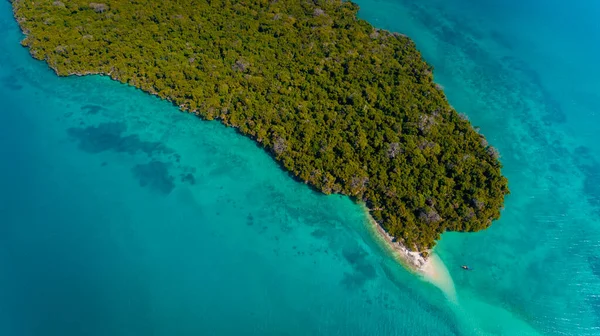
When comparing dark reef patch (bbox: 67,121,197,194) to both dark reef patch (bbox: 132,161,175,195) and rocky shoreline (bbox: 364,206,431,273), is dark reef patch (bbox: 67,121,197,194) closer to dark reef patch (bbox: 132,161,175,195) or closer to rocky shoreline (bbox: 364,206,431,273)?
dark reef patch (bbox: 132,161,175,195)

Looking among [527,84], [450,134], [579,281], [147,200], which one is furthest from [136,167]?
[527,84]

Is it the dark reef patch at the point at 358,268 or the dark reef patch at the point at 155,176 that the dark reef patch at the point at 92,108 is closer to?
the dark reef patch at the point at 155,176

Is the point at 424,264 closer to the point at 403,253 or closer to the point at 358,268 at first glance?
the point at 403,253

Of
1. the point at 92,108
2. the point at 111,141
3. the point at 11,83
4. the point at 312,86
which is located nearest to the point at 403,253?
the point at 312,86

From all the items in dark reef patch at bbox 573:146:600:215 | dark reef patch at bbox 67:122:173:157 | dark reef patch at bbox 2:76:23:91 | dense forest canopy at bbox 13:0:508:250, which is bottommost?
dark reef patch at bbox 2:76:23:91

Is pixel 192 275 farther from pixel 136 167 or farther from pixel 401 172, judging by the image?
pixel 401 172

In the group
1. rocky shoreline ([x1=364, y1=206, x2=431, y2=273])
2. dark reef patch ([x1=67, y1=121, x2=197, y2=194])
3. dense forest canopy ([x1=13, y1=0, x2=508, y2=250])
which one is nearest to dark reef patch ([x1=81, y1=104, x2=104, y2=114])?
dark reef patch ([x1=67, y1=121, x2=197, y2=194])
